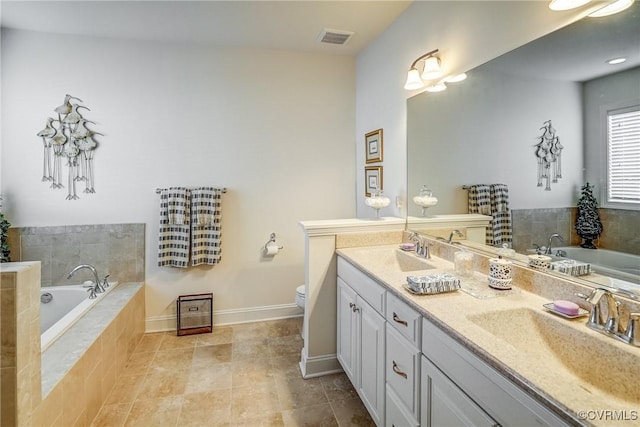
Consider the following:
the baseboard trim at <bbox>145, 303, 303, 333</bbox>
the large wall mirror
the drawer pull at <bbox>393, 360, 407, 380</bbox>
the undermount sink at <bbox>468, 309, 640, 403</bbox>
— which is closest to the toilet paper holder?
the baseboard trim at <bbox>145, 303, 303, 333</bbox>

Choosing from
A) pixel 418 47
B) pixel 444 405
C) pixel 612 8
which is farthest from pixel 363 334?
pixel 418 47

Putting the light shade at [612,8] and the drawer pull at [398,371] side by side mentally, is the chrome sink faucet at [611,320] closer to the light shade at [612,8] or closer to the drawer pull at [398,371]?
the drawer pull at [398,371]

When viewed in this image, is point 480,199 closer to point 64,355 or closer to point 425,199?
point 425,199

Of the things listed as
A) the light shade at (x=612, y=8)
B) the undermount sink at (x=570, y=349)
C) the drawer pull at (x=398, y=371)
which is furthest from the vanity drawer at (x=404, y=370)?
the light shade at (x=612, y=8)

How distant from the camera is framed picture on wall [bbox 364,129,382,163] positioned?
2.95 meters

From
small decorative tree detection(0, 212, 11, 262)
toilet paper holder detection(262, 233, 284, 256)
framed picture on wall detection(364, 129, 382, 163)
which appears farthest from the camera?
toilet paper holder detection(262, 233, 284, 256)

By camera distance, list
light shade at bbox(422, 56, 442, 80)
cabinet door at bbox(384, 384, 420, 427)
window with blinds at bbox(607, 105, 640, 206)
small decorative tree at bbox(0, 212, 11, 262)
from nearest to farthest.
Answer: window with blinds at bbox(607, 105, 640, 206) < cabinet door at bbox(384, 384, 420, 427) < light shade at bbox(422, 56, 442, 80) < small decorative tree at bbox(0, 212, 11, 262)

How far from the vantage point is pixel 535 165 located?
151 centimetres

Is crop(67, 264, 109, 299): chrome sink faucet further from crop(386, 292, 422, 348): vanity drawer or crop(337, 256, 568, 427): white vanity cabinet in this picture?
crop(386, 292, 422, 348): vanity drawer

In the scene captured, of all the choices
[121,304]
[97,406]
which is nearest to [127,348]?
[121,304]

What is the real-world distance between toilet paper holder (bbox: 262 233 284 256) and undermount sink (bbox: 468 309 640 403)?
2.29 meters

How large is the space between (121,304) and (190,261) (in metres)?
0.68

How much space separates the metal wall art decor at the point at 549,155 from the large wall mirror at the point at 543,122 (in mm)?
18

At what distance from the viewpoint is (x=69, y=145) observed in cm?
288
